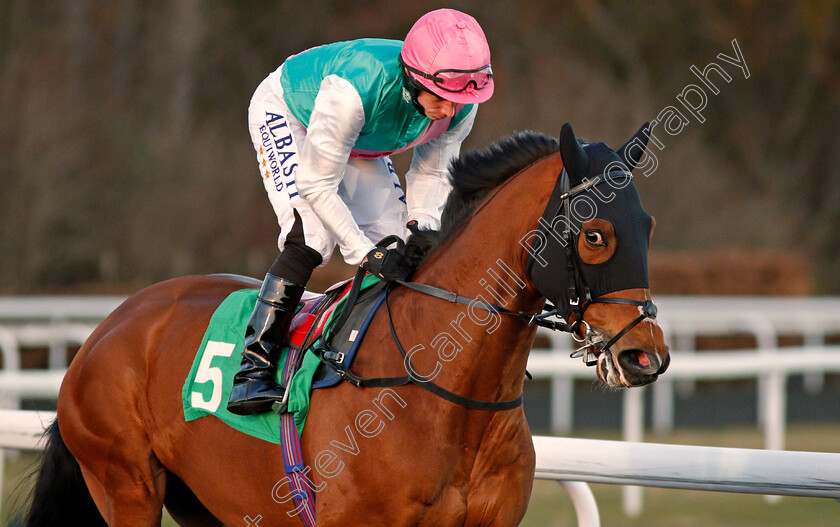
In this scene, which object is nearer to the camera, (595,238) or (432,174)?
(595,238)

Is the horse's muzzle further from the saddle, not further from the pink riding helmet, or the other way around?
the pink riding helmet

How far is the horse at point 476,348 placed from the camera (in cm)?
273

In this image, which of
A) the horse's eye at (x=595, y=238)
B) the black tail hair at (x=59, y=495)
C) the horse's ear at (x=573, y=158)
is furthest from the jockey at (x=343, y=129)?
the black tail hair at (x=59, y=495)

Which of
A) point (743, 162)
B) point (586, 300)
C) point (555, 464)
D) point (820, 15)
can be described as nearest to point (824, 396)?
point (555, 464)

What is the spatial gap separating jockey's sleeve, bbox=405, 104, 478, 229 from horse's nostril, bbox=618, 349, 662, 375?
1265mm

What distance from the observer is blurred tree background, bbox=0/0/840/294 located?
13016 millimetres

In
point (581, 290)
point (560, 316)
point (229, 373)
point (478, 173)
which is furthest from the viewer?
point (229, 373)

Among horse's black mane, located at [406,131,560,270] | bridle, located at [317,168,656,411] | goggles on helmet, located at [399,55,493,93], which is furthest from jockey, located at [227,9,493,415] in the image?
bridle, located at [317,168,656,411]

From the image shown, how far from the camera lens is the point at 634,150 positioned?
9.68 ft

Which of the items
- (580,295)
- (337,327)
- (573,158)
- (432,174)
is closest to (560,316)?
(580,295)

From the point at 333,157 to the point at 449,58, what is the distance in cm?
47

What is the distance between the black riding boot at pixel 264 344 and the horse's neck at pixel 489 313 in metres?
0.49

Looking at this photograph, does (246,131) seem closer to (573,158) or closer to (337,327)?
(337,327)

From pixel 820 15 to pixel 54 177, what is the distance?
64.9ft
